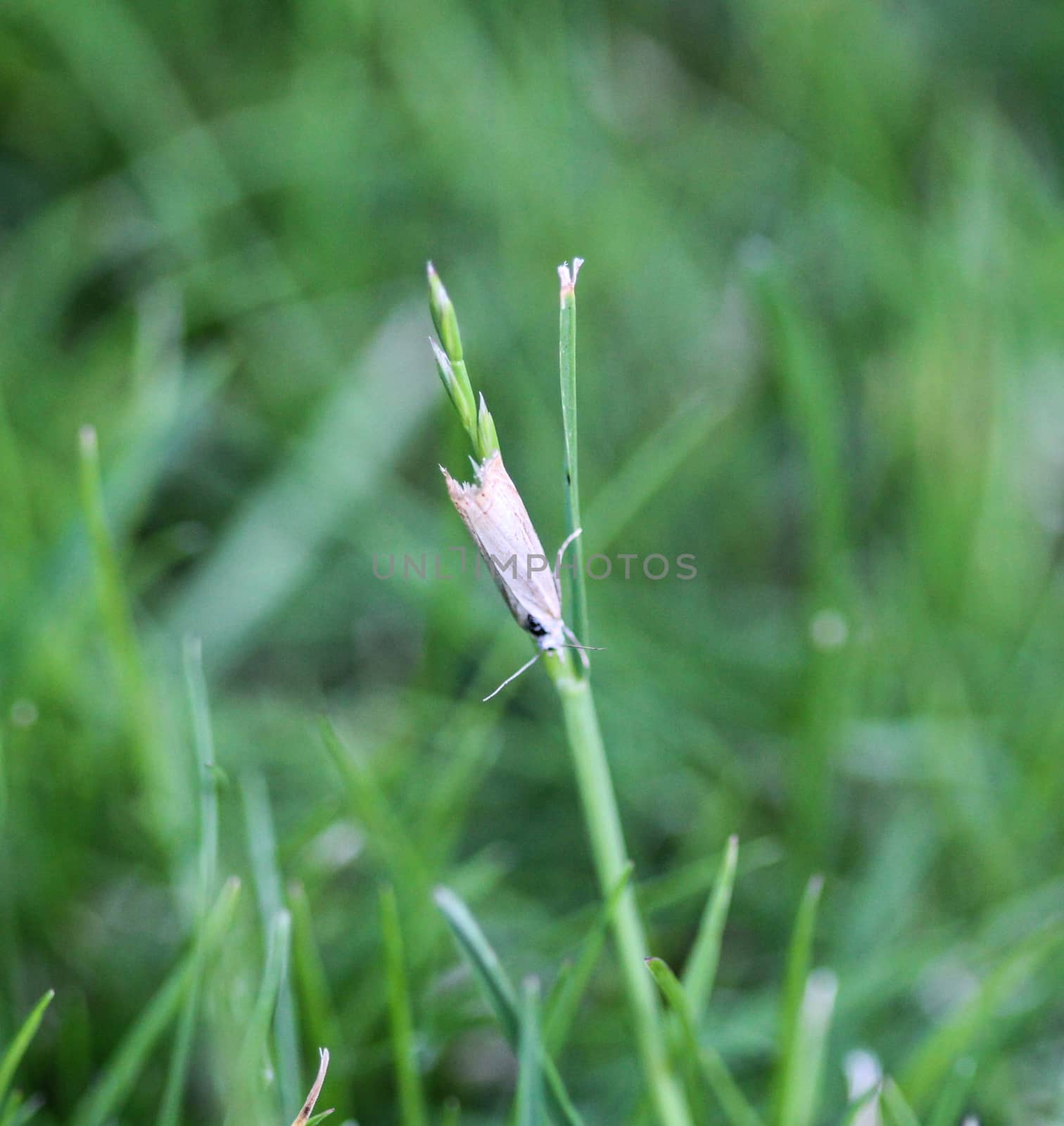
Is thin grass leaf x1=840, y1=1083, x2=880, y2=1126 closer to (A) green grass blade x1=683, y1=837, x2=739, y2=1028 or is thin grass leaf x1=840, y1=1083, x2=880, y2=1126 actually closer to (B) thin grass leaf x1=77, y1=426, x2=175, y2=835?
(A) green grass blade x1=683, y1=837, x2=739, y2=1028

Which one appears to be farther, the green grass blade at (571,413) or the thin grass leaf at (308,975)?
the thin grass leaf at (308,975)

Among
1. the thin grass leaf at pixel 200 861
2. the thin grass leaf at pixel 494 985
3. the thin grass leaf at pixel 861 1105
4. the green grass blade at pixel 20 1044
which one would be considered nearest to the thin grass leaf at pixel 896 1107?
the thin grass leaf at pixel 861 1105

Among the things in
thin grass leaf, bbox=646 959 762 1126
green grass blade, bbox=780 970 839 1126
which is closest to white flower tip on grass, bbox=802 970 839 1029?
green grass blade, bbox=780 970 839 1126

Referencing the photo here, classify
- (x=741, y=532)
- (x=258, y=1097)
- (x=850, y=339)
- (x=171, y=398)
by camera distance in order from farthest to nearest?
1. (x=850, y=339)
2. (x=741, y=532)
3. (x=171, y=398)
4. (x=258, y=1097)

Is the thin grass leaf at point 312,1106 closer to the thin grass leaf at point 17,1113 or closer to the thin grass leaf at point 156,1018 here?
the thin grass leaf at point 156,1018

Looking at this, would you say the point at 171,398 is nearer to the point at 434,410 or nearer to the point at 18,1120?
the point at 434,410

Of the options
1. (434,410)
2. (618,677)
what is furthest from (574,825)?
(434,410)
